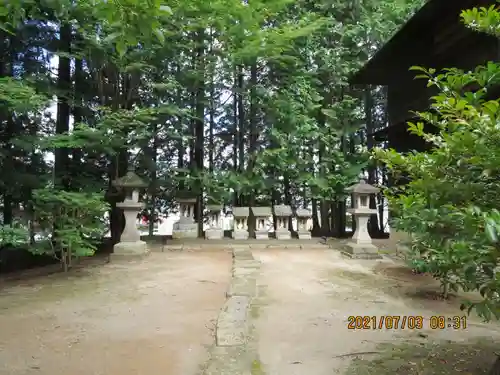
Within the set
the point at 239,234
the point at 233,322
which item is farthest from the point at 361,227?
the point at 233,322

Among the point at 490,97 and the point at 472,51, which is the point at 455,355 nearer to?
the point at 490,97

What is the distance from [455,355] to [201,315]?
2429 millimetres

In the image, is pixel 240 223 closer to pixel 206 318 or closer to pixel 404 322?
pixel 206 318

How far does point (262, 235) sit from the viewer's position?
409 inches

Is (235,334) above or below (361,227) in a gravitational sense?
below

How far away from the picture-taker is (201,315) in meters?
4.03

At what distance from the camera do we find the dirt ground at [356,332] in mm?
2754

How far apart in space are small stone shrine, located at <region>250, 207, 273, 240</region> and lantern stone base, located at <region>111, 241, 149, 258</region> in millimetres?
3512

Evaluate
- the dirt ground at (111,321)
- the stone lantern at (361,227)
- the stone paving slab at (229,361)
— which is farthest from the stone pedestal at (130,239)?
the stone paving slab at (229,361)

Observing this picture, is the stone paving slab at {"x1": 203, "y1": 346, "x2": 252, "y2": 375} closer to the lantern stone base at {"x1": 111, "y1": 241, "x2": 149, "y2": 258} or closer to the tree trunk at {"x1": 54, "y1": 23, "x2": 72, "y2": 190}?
the lantern stone base at {"x1": 111, "y1": 241, "x2": 149, "y2": 258}

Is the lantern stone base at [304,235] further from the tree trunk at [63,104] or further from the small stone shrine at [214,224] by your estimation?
the tree trunk at [63,104]

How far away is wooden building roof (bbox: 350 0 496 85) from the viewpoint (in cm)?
719

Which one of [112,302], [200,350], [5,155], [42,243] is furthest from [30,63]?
[200,350]

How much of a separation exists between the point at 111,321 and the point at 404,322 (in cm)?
303
